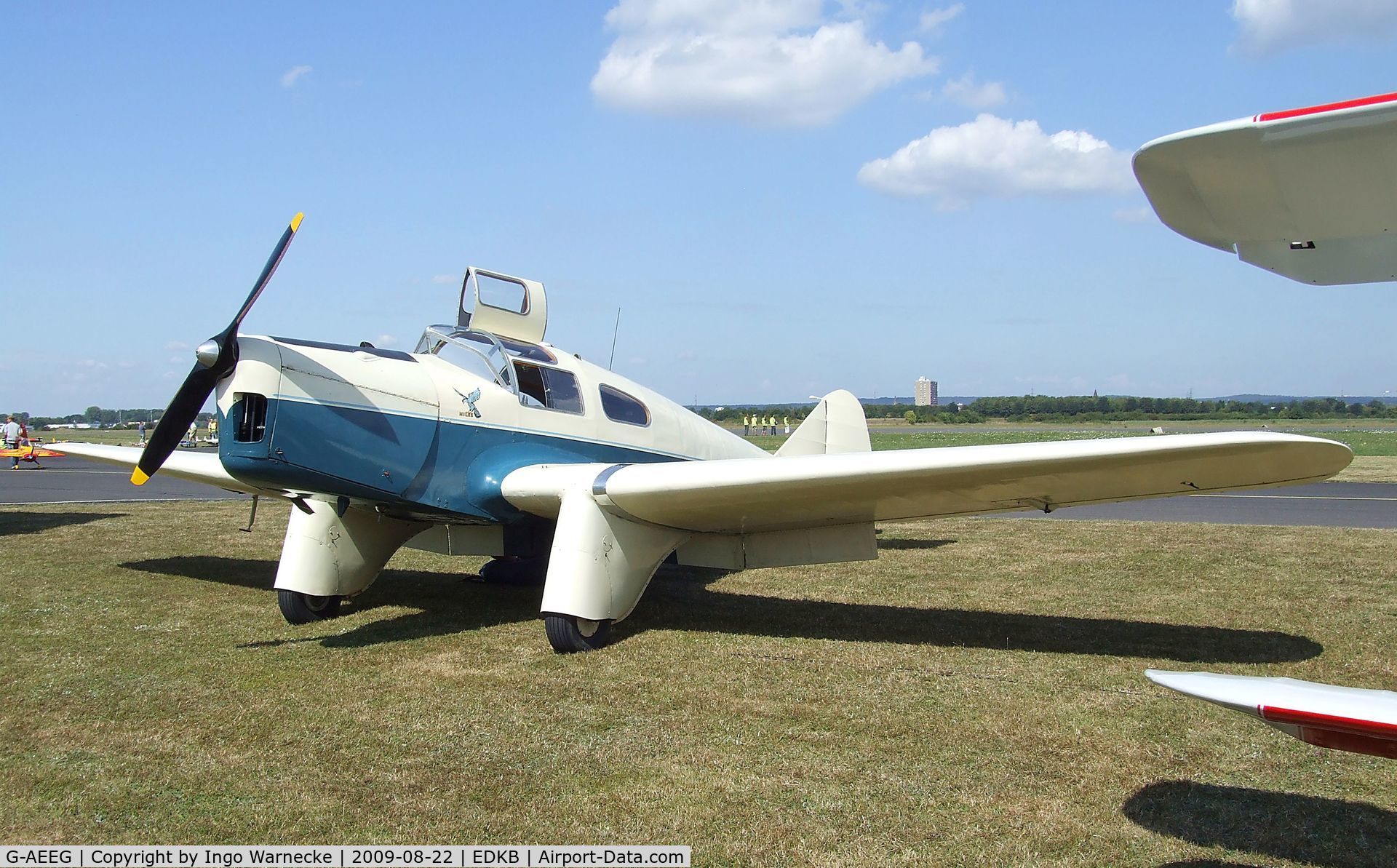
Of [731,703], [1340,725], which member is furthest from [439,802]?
[1340,725]

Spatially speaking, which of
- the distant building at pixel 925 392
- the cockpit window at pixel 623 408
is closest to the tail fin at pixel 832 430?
the cockpit window at pixel 623 408

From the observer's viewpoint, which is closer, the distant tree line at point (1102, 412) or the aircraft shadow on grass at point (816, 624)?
the aircraft shadow on grass at point (816, 624)

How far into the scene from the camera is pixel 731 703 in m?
5.10

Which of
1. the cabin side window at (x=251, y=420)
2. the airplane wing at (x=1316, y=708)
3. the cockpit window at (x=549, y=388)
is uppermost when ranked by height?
the cockpit window at (x=549, y=388)

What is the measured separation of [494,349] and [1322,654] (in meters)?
6.18

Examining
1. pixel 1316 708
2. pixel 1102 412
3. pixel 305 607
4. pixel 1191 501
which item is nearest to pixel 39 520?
pixel 305 607

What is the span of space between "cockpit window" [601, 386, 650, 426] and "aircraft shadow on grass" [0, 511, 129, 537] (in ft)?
29.0

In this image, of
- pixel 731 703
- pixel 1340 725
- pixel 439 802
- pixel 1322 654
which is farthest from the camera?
pixel 1322 654

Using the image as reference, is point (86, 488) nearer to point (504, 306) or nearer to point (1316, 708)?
point (504, 306)

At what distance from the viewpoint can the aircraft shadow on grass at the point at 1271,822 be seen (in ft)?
10.6

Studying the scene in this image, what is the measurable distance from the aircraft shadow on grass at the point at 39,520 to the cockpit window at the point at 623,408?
29.0ft

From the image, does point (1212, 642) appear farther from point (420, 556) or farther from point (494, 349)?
point (420, 556)

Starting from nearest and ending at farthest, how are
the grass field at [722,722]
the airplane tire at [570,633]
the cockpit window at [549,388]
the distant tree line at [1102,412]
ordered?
the grass field at [722,722] → the airplane tire at [570,633] → the cockpit window at [549,388] → the distant tree line at [1102,412]

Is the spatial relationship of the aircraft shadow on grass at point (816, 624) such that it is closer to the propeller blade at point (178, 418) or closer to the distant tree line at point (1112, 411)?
the propeller blade at point (178, 418)
